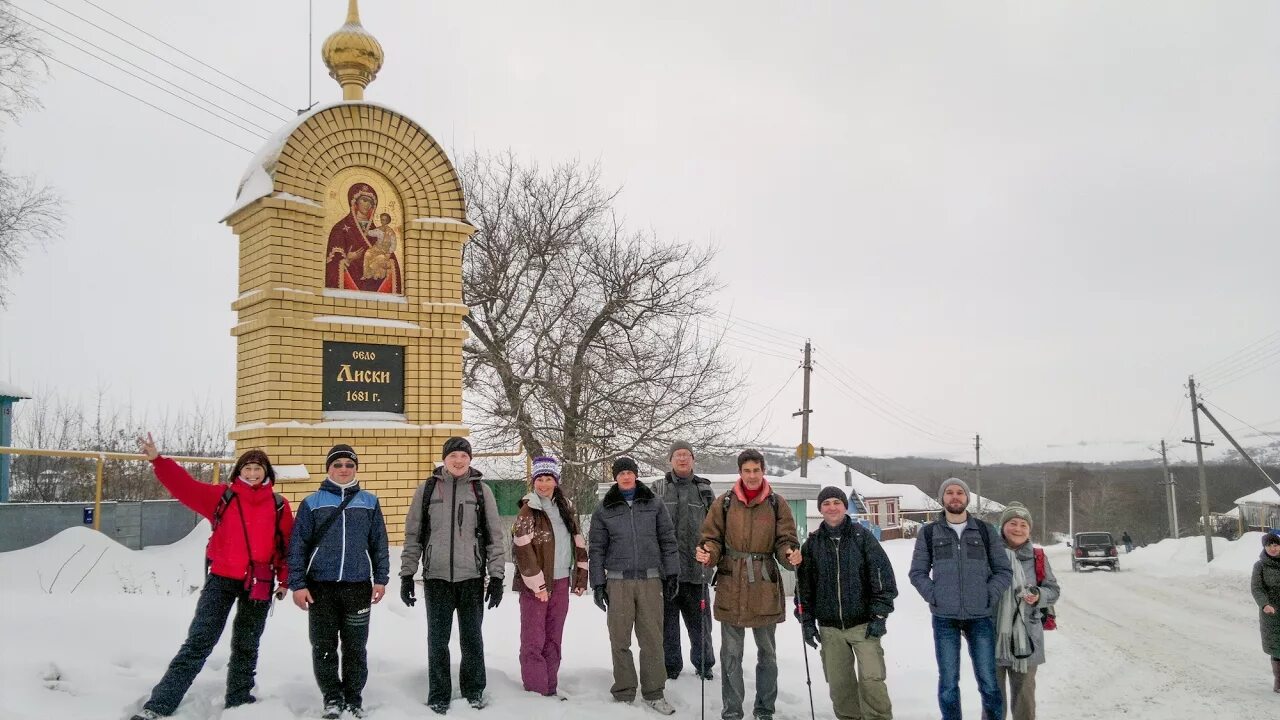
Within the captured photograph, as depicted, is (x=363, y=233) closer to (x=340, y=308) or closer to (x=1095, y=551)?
(x=340, y=308)

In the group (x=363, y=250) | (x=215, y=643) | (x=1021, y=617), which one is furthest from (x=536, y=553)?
(x=363, y=250)

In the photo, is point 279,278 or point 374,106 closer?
point 279,278

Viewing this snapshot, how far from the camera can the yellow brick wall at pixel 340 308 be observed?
9773mm

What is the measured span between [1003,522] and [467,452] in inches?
149

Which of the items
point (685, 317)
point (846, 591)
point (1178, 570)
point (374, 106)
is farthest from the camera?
point (1178, 570)

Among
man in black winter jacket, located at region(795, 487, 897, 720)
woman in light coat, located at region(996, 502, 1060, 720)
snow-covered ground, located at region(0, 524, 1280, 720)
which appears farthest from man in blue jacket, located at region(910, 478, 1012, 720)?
snow-covered ground, located at region(0, 524, 1280, 720)

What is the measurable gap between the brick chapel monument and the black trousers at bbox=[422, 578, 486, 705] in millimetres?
4178

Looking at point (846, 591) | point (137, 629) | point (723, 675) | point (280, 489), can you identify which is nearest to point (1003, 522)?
point (846, 591)

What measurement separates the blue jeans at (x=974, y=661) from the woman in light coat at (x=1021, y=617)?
0.34 ft

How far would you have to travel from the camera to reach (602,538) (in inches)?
262


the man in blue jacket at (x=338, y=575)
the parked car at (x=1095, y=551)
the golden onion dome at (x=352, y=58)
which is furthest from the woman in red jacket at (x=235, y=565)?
the parked car at (x=1095, y=551)

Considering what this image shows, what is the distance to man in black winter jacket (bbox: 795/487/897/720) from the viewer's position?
6109 millimetres

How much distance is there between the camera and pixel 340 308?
10188 millimetres

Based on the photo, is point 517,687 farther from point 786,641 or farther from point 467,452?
point 786,641
